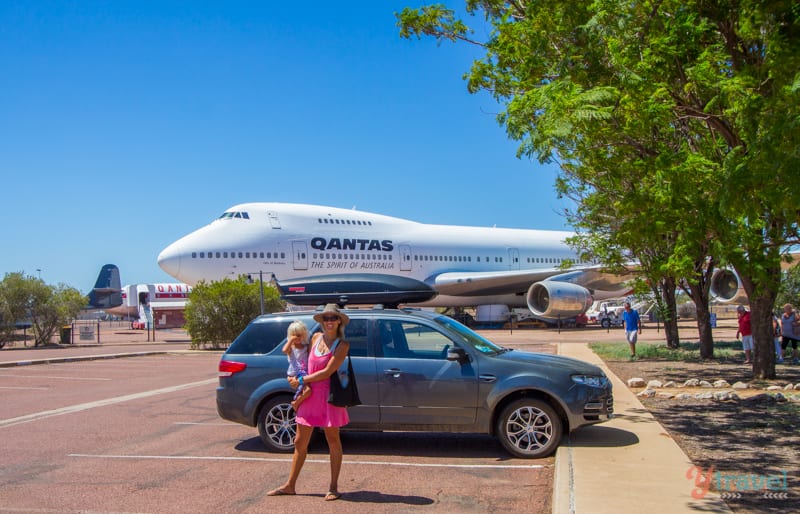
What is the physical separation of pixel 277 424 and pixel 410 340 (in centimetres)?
174

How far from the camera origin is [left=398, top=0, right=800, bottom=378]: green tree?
6930 millimetres

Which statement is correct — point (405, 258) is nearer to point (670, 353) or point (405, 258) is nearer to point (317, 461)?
point (670, 353)

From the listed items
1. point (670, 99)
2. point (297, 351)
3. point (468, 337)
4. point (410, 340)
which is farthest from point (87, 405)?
point (670, 99)

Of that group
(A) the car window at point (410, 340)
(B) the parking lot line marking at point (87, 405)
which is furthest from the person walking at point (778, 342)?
(B) the parking lot line marking at point (87, 405)

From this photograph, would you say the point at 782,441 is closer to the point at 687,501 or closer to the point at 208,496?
the point at 687,501

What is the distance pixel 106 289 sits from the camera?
262 ft

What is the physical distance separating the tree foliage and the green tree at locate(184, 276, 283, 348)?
9.29 meters

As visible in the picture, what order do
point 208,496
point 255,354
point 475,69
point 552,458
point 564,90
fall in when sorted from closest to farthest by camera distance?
point 208,496 < point 552,458 < point 255,354 < point 564,90 < point 475,69

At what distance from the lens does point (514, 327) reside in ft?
129

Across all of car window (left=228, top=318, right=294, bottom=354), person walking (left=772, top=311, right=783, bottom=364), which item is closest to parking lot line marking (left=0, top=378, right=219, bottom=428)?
car window (left=228, top=318, right=294, bottom=354)

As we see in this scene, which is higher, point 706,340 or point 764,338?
point 764,338

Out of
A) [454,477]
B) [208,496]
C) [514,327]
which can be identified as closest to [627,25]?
[454,477]

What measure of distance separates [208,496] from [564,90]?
6.23m

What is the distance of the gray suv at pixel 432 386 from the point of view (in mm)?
7375
